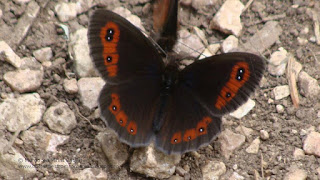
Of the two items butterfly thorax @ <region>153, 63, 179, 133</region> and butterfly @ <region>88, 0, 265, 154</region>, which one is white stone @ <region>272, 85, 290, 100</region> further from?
butterfly thorax @ <region>153, 63, 179, 133</region>

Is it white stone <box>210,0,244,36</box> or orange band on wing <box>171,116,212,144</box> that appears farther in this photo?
white stone <box>210,0,244,36</box>

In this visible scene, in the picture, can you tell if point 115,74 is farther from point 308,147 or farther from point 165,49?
point 308,147

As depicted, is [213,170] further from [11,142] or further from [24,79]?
[24,79]

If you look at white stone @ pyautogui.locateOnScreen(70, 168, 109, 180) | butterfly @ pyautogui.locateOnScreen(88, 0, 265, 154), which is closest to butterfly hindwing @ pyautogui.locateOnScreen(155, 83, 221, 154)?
butterfly @ pyautogui.locateOnScreen(88, 0, 265, 154)

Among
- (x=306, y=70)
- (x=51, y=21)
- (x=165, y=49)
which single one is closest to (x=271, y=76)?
(x=306, y=70)

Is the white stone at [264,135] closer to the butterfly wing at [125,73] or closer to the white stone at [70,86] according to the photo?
the butterfly wing at [125,73]

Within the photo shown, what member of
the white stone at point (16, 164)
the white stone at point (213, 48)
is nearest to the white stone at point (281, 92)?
the white stone at point (213, 48)
